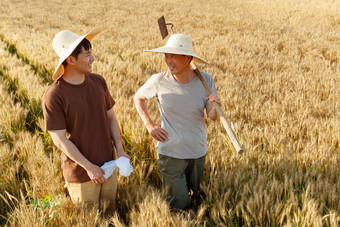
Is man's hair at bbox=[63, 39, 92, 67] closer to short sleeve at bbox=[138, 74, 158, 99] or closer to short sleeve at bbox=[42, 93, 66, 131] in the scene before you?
short sleeve at bbox=[42, 93, 66, 131]

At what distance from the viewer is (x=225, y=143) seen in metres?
2.91

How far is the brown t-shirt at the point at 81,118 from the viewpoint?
175 cm

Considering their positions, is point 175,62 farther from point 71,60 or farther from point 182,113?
point 71,60

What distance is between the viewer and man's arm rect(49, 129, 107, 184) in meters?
1.75

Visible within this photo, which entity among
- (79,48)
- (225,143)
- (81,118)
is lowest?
(225,143)

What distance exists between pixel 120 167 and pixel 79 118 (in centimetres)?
42

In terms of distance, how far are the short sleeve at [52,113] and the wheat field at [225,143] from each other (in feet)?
1.46

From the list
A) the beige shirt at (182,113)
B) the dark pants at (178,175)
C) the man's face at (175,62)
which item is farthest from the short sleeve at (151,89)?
the dark pants at (178,175)

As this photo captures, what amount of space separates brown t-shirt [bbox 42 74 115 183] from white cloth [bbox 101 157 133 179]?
0.08 meters

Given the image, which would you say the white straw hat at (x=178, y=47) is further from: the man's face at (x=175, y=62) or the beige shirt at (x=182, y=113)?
the beige shirt at (x=182, y=113)

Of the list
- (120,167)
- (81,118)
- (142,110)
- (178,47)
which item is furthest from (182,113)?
(81,118)

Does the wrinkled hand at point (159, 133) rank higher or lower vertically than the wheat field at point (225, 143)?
higher

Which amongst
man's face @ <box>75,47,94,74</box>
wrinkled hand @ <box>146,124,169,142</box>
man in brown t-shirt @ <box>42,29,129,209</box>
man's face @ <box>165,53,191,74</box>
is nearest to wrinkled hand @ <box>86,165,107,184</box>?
man in brown t-shirt @ <box>42,29,129,209</box>

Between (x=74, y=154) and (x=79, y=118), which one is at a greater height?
(x=79, y=118)
